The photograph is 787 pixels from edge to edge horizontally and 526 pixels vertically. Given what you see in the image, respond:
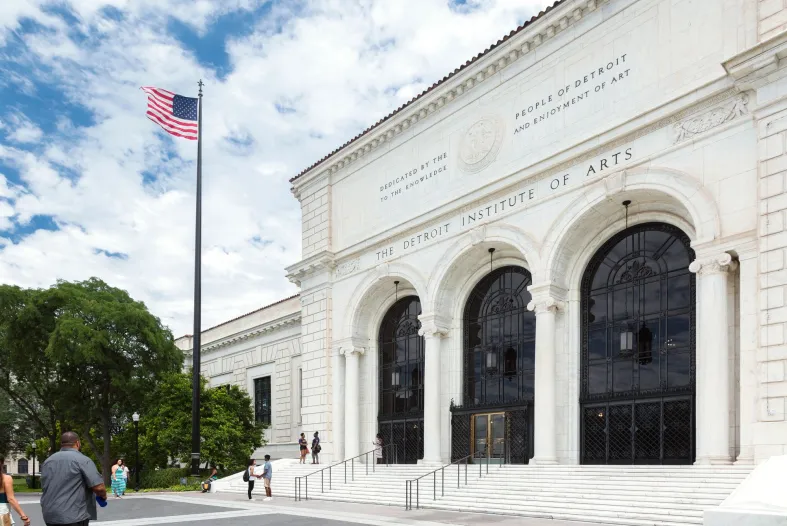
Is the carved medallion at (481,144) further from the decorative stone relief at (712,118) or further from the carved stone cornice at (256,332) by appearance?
the carved stone cornice at (256,332)

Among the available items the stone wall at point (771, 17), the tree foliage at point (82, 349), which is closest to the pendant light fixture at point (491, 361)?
the stone wall at point (771, 17)

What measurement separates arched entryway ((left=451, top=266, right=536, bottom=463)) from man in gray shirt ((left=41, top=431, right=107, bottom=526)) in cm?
1859

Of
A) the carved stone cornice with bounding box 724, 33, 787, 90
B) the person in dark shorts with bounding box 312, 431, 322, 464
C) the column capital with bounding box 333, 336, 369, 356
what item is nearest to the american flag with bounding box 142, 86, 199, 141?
the column capital with bounding box 333, 336, 369, 356

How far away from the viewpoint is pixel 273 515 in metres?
19.3

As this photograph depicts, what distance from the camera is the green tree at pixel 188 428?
3419 cm

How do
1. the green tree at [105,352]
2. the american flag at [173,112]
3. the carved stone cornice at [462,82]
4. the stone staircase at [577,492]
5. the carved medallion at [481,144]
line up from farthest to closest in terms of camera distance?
the green tree at [105,352]
the american flag at [173,112]
the carved medallion at [481,144]
the carved stone cornice at [462,82]
the stone staircase at [577,492]

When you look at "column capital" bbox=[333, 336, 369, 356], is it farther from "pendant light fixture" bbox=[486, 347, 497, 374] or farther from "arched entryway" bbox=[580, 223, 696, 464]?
"arched entryway" bbox=[580, 223, 696, 464]

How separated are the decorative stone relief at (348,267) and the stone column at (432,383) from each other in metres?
4.79

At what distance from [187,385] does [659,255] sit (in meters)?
22.4

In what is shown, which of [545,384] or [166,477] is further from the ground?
[545,384]

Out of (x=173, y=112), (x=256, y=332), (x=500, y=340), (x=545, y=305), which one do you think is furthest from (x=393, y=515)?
(x=256, y=332)

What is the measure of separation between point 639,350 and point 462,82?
10.9 metres

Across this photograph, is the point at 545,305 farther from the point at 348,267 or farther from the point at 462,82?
the point at 348,267

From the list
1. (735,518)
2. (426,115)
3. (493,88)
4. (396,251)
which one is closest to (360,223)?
(396,251)
